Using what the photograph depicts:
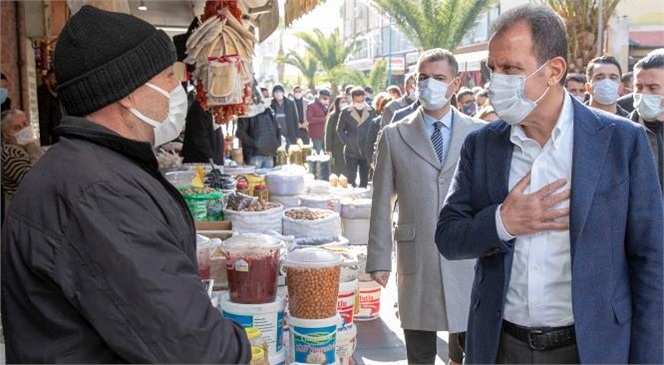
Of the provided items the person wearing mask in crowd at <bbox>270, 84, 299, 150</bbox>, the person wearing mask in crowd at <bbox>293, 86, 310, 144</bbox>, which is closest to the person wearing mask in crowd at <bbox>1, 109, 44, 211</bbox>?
the person wearing mask in crowd at <bbox>270, 84, 299, 150</bbox>

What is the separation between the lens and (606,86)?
5.78 metres

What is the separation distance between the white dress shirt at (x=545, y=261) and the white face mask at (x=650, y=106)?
2.18m

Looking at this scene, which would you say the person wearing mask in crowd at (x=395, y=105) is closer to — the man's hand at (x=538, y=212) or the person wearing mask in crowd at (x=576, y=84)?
the person wearing mask in crowd at (x=576, y=84)

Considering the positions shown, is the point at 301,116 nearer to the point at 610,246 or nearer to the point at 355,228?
the point at 355,228

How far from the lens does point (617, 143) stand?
8.16ft

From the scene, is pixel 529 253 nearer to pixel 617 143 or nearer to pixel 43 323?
pixel 617 143

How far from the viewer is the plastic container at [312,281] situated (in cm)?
381

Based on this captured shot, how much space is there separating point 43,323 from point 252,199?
395 centimetres

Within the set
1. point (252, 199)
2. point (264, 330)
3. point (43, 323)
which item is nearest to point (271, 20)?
point (252, 199)

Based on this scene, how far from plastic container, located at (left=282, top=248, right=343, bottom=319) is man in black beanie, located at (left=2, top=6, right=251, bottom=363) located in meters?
1.79

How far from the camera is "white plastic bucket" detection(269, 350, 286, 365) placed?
12.5 feet

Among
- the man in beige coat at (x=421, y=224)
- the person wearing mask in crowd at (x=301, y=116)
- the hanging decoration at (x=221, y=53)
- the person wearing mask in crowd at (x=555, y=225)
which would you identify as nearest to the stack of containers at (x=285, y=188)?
the hanging decoration at (x=221, y=53)

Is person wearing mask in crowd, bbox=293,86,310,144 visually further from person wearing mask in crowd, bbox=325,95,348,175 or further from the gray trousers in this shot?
the gray trousers

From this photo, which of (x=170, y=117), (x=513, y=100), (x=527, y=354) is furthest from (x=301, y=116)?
(x=170, y=117)
